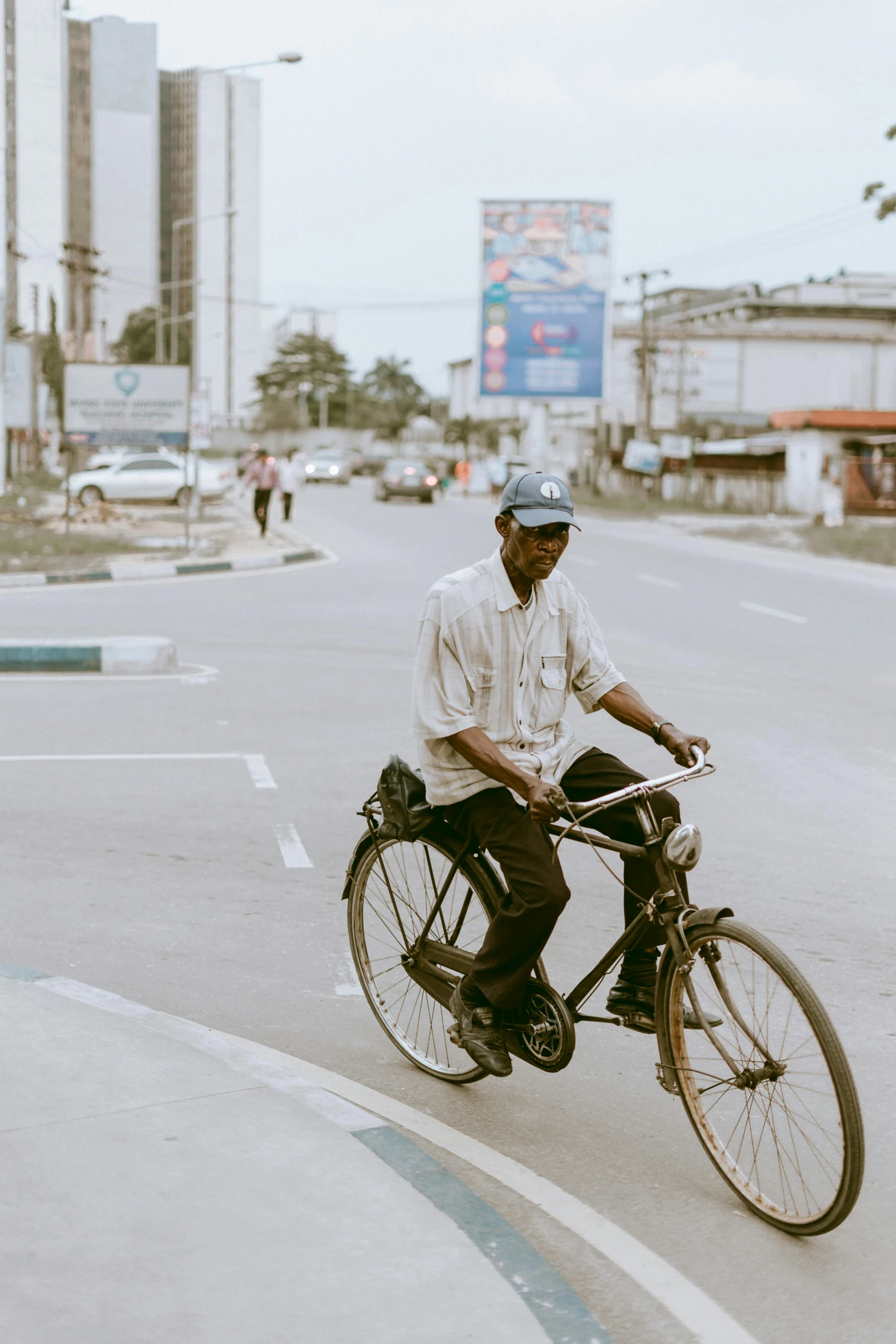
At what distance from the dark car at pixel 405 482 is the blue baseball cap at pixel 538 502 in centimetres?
4797

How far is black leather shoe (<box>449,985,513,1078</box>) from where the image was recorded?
4211 millimetres

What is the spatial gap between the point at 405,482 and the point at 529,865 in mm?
48394

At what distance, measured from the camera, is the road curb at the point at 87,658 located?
12.5m

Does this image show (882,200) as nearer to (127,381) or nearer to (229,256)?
(127,381)

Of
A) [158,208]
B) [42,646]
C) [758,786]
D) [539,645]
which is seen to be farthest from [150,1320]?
[158,208]

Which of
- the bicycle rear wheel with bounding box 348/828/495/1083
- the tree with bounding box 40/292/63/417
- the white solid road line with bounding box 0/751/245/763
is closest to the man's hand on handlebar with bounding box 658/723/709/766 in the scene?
the bicycle rear wheel with bounding box 348/828/495/1083

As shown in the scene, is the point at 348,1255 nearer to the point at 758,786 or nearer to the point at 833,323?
the point at 758,786

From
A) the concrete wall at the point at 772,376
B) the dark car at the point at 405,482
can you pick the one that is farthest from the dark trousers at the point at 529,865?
the concrete wall at the point at 772,376

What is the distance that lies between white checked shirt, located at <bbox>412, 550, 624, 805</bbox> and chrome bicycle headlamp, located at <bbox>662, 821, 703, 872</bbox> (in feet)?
1.69

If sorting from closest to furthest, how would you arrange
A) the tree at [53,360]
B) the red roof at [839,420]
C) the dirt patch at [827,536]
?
the dirt patch at [827,536] → the red roof at [839,420] → the tree at [53,360]

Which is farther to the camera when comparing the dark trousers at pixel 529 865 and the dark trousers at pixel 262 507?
the dark trousers at pixel 262 507

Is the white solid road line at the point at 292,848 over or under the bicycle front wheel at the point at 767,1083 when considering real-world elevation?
under

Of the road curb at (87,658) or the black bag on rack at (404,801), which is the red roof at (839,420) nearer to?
the road curb at (87,658)

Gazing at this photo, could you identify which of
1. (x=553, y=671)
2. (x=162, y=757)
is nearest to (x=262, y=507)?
(x=162, y=757)
